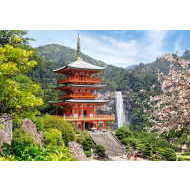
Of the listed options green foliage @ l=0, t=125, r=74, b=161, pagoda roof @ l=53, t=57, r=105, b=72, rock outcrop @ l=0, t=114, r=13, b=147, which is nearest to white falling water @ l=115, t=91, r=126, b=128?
pagoda roof @ l=53, t=57, r=105, b=72

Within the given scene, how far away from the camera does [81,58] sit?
8.80 meters

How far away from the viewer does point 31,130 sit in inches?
285

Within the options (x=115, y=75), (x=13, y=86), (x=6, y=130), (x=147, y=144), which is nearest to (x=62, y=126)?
(x=6, y=130)

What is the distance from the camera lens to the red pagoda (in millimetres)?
8133

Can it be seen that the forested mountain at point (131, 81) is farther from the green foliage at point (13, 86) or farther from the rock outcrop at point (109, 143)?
the green foliage at point (13, 86)

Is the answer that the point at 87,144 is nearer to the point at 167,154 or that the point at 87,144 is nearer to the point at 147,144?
the point at 147,144

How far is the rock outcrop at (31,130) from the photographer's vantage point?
7.11 m

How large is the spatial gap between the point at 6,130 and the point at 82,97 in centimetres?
292

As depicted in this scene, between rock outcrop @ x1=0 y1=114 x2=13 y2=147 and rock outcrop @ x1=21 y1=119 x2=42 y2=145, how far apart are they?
18.8 inches

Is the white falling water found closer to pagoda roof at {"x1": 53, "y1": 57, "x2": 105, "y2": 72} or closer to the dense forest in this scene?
the dense forest

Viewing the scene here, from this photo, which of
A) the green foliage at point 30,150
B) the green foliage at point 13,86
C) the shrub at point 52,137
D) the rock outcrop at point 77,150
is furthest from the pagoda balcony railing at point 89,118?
the green foliage at point 13,86
